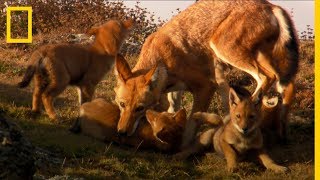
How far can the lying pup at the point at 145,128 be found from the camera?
839cm

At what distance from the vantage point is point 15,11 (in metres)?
20.1

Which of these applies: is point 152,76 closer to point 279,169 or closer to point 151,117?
point 151,117

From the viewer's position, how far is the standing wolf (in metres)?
9.29

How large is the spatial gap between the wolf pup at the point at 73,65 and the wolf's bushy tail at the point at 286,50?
3394 millimetres

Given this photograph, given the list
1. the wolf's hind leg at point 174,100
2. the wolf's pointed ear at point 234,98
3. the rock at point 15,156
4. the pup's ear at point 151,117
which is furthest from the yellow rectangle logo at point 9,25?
the rock at point 15,156

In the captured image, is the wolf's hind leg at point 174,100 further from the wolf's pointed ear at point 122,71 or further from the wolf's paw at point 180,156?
the wolf's paw at point 180,156

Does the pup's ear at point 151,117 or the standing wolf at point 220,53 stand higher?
the standing wolf at point 220,53

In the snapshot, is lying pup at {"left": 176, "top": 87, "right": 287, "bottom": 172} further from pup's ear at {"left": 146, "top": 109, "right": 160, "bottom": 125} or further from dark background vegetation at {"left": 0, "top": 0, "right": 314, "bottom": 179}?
pup's ear at {"left": 146, "top": 109, "right": 160, "bottom": 125}

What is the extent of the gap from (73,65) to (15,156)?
433 centimetres

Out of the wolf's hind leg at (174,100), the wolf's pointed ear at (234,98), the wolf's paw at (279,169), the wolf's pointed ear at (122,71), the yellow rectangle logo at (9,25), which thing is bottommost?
the yellow rectangle logo at (9,25)

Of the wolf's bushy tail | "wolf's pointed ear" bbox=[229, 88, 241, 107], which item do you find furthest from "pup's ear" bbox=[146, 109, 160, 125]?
the wolf's bushy tail

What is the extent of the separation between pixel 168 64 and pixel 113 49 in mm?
2011

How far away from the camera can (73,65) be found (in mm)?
10266

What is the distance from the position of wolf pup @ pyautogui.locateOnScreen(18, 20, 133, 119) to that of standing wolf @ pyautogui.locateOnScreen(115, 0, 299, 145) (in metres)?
1.31
